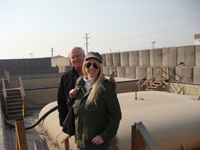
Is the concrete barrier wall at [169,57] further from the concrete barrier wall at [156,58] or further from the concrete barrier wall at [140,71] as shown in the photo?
the concrete barrier wall at [140,71]

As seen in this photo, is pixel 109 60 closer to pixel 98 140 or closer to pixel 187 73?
pixel 187 73

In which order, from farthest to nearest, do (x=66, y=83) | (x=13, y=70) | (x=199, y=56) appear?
1. (x=13, y=70)
2. (x=199, y=56)
3. (x=66, y=83)

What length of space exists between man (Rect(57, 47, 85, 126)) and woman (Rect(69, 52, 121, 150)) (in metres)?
0.58

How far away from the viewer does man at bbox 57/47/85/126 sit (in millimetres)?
2651

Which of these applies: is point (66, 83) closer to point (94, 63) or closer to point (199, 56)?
point (94, 63)

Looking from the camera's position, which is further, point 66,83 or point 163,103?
point 163,103

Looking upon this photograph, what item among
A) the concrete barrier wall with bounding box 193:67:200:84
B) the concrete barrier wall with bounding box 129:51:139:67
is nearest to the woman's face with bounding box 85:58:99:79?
the concrete barrier wall with bounding box 193:67:200:84

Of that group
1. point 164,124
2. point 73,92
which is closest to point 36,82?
point 164,124

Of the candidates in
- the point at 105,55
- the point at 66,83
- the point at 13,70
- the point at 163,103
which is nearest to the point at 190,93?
the point at 163,103

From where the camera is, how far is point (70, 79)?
271 cm

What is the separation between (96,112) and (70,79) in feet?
2.88

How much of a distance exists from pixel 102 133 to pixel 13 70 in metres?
24.8

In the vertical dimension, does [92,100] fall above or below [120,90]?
above

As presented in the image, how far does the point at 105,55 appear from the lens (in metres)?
24.9
